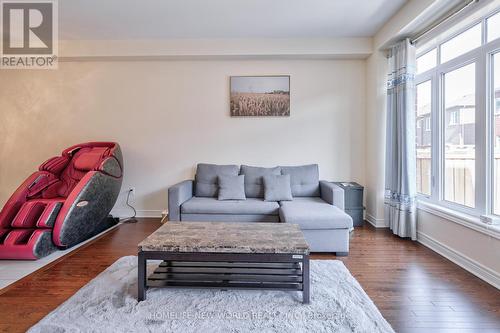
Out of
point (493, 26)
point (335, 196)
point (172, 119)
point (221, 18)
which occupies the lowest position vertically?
point (335, 196)

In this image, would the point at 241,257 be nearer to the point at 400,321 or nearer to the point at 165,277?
the point at 165,277

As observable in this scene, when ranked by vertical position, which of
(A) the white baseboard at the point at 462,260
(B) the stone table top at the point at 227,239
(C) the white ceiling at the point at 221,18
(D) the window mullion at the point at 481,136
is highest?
(C) the white ceiling at the point at 221,18

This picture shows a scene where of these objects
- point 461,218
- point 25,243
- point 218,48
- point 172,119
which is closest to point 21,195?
point 25,243

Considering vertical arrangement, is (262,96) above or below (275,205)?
above

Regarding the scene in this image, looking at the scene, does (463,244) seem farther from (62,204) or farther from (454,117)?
(62,204)

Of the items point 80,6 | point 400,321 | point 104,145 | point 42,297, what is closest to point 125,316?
point 42,297

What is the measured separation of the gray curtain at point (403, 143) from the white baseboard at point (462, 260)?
18 centimetres

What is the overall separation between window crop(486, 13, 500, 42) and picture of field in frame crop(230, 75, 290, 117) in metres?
2.41

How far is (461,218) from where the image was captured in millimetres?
2572

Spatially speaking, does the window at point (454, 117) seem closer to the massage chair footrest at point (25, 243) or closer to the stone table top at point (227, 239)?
the stone table top at point (227, 239)

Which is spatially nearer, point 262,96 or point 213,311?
point 213,311

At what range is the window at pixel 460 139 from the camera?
2611 millimetres

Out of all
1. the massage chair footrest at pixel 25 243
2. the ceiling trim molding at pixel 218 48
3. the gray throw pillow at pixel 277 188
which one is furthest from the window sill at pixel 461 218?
the massage chair footrest at pixel 25 243

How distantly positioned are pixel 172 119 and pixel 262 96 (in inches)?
59.9
